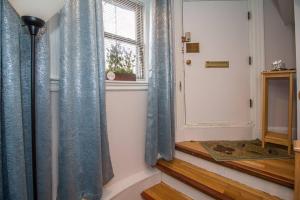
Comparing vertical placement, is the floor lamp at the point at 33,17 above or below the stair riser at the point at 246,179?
above

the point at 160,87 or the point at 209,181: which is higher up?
the point at 160,87

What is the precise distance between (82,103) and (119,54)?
749 millimetres

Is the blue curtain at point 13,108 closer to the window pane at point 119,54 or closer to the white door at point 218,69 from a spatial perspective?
the window pane at point 119,54

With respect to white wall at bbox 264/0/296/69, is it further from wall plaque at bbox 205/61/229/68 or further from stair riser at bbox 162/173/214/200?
stair riser at bbox 162/173/214/200

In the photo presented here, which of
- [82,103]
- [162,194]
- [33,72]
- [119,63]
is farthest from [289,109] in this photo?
[33,72]

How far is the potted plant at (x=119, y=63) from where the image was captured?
1.65m

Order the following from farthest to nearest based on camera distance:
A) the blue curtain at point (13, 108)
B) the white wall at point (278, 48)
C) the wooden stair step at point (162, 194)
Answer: the white wall at point (278, 48), the wooden stair step at point (162, 194), the blue curtain at point (13, 108)

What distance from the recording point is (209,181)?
152cm

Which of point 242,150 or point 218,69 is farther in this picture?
point 218,69

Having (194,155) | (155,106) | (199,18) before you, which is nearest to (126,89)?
(155,106)

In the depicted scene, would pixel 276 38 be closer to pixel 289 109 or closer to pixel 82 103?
pixel 289 109

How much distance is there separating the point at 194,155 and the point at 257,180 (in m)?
0.59

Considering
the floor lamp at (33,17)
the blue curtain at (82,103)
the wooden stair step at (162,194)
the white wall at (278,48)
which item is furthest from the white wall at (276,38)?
the floor lamp at (33,17)

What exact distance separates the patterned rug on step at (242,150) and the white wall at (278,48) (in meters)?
0.54
